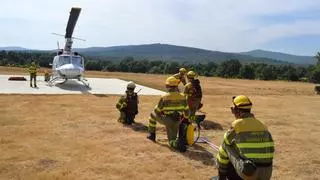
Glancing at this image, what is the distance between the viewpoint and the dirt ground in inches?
337

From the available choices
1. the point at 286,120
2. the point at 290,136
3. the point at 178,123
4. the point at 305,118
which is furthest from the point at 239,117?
the point at 305,118

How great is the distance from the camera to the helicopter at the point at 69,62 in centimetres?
2577

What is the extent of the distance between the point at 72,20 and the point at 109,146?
17962 millimetres

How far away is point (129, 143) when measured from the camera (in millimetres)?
10977

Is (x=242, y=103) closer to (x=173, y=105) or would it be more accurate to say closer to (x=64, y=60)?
(x=173, y=105)

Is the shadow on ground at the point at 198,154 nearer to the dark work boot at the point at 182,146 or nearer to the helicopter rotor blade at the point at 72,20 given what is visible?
the dark work boot at the point at 182,146

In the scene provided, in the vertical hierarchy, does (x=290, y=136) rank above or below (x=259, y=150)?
below

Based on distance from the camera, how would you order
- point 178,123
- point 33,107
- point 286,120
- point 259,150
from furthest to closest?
point 33,107 → point 286,120 → point 178,123 → point 259,150

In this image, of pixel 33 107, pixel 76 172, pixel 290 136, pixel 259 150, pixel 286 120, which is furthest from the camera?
pixel 33 107

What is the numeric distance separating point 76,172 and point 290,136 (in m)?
7.01

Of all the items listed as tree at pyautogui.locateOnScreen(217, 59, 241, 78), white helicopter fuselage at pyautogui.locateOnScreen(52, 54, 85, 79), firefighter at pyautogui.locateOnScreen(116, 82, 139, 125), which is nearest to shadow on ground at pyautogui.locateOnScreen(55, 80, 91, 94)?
white helicopter fuselage at pyautogui.locateOnScreen(52, 54, 85, 79)

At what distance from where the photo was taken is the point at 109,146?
10.6 meters

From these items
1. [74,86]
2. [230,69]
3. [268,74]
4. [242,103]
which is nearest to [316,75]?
[268,74]

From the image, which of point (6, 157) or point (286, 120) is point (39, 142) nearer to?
point (6, 157)
